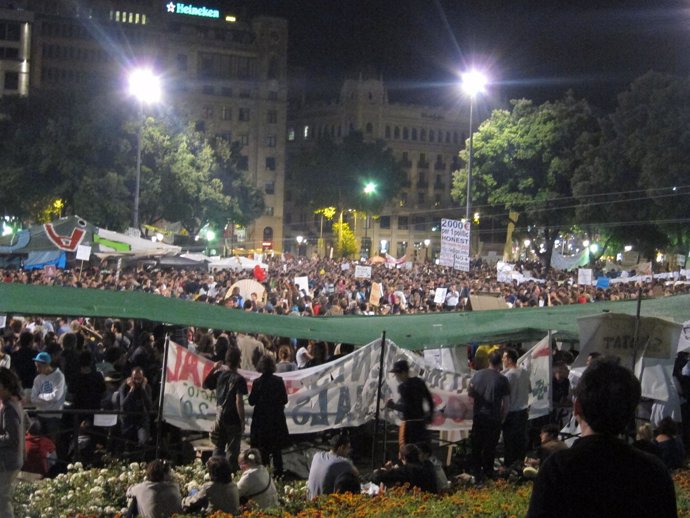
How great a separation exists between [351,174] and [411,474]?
9197cm

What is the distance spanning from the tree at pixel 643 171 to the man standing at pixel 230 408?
137ft

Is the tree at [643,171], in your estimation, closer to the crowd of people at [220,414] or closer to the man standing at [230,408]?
the crowd of people at [220,414]

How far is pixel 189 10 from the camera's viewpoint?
395 feet

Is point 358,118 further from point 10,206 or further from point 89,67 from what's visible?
point 10,206

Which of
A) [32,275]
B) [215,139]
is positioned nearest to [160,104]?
[215,139]

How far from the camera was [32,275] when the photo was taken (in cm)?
3070

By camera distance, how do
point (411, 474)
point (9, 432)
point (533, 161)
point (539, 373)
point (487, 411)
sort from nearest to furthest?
point (9, 432), point (411, 474), point (487, 411), point (539, 373), point (533, 161)

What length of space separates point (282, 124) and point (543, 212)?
61.1 m

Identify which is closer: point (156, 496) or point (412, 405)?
point (156, 496)

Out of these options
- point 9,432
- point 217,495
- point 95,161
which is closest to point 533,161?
point 95,161

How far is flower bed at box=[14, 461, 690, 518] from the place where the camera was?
767 cm

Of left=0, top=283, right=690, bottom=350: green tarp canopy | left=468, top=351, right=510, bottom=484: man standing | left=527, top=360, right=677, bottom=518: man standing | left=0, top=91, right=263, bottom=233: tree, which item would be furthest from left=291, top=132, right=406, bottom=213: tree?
left=527, top=360, right=677, bottom=518: man standing

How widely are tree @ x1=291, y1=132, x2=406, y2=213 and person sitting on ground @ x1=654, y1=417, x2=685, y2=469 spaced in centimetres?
9025

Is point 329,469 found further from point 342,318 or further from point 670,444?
point 342,318
